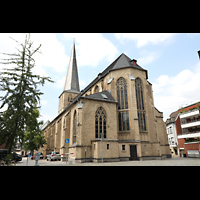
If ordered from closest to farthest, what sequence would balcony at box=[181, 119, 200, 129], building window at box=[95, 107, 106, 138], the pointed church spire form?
building window at box=[95, 107, 106, 138]
balcony at box=[181, 119, 200, 129]
the pointed church spire

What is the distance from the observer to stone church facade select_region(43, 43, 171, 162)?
2012 centimetres

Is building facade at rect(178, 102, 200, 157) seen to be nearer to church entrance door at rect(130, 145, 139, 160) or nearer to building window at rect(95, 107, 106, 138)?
church entrance door at rect(130, 145, 139, 160)

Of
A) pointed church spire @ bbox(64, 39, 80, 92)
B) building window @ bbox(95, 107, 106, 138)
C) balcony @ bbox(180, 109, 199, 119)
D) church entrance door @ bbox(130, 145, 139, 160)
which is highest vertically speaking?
pointed church spire @ bbox(64, 39, 80, 92)

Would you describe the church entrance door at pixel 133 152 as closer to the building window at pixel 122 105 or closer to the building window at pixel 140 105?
the building window at pixel 122 105

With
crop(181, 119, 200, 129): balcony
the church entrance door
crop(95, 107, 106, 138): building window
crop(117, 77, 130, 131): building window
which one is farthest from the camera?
crop(181, 119, 200, 129): balcony

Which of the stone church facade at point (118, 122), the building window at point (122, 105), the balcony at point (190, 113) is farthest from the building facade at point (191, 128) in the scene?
the building window at point (122, 105)

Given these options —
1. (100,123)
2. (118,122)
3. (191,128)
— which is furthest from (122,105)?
(191,128)

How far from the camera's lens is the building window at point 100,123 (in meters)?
21.5

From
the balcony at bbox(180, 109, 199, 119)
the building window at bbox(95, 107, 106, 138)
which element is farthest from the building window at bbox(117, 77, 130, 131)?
the balcony at bbox(180, 109, 199, 119)

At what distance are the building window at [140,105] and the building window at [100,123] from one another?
20.5 ft
